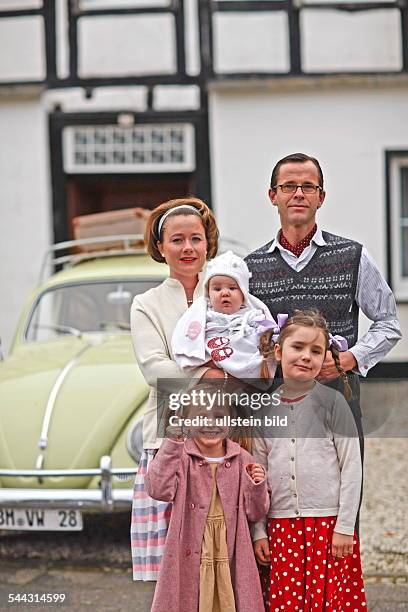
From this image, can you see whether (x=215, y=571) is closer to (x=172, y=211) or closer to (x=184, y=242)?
(x=184, y=242)

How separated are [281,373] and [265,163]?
7.88 metres

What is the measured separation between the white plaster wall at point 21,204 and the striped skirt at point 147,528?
7.84 metres

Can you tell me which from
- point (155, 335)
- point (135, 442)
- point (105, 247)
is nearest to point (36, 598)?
point (135, 442)

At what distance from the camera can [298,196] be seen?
10.5 ft

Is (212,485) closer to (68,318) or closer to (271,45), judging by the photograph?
(68,318)

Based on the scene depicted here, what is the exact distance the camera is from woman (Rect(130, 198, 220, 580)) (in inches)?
127

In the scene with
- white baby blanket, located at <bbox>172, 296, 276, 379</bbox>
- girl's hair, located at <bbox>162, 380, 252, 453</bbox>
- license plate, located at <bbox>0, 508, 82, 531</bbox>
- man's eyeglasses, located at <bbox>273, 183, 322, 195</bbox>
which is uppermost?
man's eyeglasses, located at <bbox>273, 183, 322, 195</bbox>

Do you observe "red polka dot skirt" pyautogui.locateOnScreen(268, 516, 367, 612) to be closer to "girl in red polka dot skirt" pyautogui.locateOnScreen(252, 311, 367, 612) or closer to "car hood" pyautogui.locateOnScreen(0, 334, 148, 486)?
"girl in red polka dot skirt" pyautogui.locateOnScreen(252, 311, 367, 612)

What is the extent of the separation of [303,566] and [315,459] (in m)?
0.35

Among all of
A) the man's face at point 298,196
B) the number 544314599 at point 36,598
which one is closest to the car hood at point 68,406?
the number 544314599 at point 36,598

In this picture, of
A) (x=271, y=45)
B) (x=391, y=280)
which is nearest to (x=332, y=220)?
(x=391, y=280)

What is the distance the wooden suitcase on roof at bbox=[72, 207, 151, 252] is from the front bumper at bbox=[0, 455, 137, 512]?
2.41m

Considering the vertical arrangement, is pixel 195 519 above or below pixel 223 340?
below

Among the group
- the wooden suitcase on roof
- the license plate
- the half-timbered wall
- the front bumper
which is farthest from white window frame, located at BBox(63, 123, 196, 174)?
the license plate
